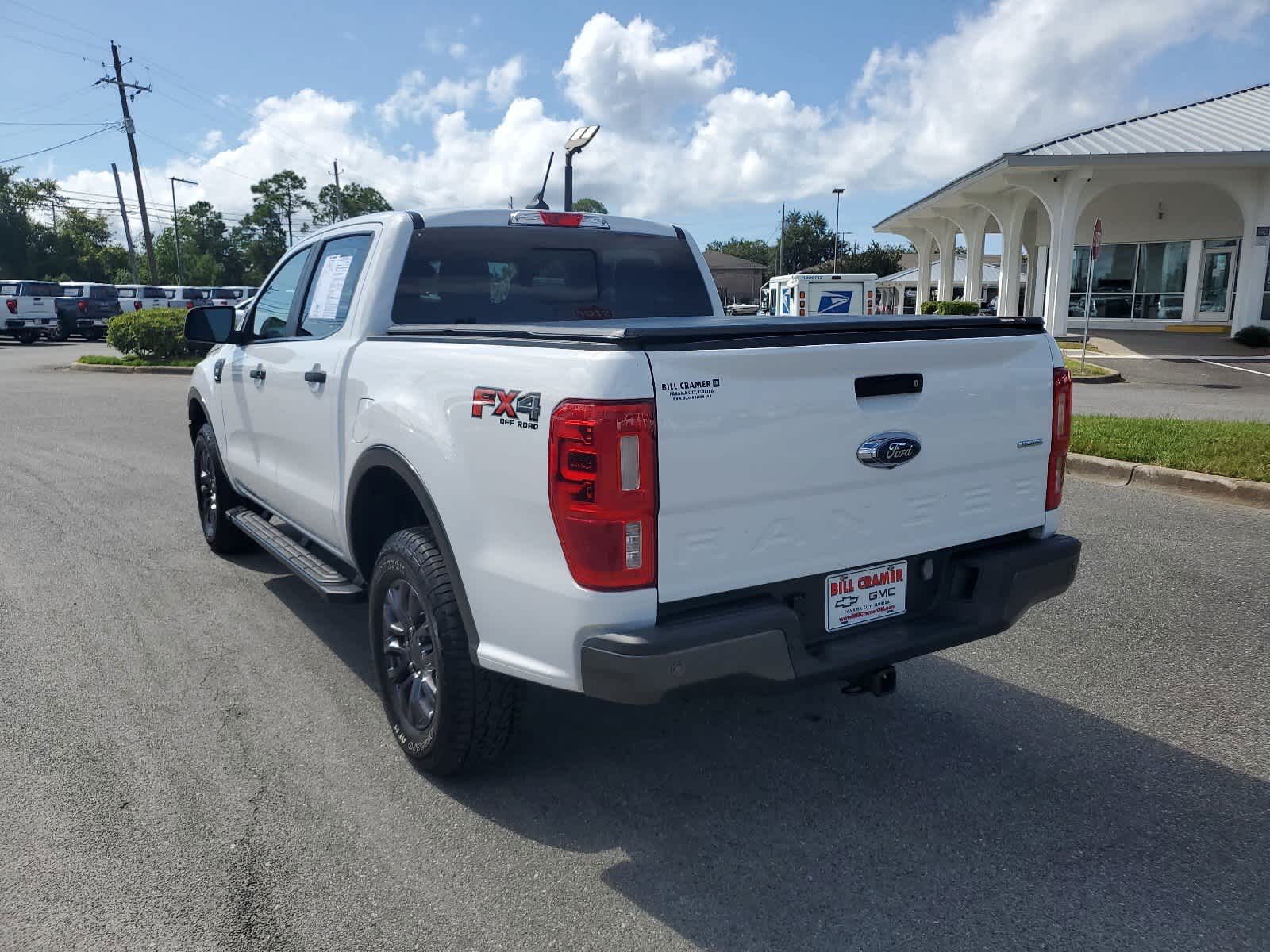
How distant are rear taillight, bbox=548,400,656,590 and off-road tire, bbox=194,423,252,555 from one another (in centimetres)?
402

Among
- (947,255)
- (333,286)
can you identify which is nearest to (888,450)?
(333,286)

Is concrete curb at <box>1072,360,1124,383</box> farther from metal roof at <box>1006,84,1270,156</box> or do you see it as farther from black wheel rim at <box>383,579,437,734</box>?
black wheel rim at <box>383,579,437,734</box>

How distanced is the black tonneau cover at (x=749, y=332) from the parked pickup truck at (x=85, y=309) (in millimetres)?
36683

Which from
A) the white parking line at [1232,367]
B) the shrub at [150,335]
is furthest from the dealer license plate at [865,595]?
the shrub at [150,335]

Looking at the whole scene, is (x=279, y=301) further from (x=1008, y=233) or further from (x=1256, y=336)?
(x=1008, y=233)

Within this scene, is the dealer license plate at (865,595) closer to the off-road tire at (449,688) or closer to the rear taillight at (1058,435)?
the rear taillight at (1058,435)

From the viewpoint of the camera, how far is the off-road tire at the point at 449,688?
3.18 m

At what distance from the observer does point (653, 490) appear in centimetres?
265

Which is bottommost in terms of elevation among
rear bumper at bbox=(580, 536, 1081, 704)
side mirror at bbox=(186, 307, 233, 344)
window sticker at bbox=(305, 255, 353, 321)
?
rear bumper at bbox=(580, 536, 1081, 704)

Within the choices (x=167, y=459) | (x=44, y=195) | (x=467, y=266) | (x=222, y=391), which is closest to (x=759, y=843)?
(x=467, y=266)

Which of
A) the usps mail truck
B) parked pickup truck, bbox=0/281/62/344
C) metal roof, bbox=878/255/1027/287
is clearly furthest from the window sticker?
metal roof, bbox=878/255/1027/287

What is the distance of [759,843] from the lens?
121 inches

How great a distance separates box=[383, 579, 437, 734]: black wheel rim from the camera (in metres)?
3.43

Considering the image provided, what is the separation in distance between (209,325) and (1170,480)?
7.18 meters
